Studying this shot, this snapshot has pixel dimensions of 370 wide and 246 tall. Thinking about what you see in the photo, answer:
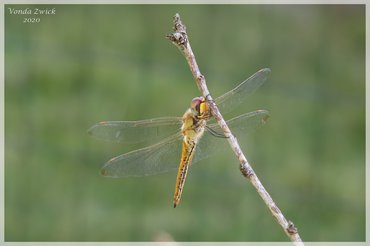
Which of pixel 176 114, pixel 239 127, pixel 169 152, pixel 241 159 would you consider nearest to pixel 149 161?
pixel 169 152

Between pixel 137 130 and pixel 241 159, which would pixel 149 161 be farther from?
pixel 241 159

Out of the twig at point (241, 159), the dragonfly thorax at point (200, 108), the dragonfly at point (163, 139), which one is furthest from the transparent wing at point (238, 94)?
the twig at point (241, 159)

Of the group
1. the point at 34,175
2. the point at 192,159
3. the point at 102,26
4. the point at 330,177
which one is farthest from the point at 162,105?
the point at 192,159

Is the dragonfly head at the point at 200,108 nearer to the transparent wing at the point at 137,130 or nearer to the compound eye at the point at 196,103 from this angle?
the compound eye at the point at 196,103

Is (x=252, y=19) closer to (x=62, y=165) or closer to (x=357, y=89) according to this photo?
(x=357, y=89)

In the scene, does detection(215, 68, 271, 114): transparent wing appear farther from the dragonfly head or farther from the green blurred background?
the green blurred background
